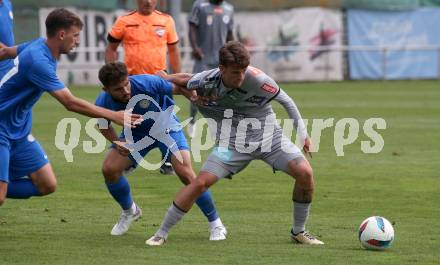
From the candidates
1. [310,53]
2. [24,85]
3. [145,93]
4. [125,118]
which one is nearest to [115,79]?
[145,93]

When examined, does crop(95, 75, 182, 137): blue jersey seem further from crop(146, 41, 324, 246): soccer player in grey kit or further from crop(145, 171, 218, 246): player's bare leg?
crop(145, 171, 218, 246): player's bare leg

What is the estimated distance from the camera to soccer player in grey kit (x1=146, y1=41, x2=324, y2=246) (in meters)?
8.70

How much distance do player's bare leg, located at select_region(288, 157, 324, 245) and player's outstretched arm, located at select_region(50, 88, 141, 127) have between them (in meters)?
1.39

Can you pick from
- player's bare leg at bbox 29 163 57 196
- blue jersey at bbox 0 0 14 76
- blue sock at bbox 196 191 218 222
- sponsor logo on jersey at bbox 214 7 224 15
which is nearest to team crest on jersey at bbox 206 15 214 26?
sponsor logo on jersey at bbox 214 7 224 15

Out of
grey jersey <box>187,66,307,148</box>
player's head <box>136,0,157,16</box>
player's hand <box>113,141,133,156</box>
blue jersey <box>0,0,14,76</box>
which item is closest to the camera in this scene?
player's hand <box>113,141,133,156</box>

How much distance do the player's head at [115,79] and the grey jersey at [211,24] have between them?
8.56 metres

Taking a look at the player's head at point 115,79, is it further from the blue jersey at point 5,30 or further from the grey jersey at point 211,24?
the grey jersey at point 211,24

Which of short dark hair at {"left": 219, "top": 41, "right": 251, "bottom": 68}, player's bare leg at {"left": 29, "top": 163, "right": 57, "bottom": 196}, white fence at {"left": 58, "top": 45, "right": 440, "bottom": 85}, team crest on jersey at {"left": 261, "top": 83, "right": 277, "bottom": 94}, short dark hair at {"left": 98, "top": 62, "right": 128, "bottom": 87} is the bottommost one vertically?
white fence at {"left": 58, "top": 45, "right": 440, "bottom": 85}

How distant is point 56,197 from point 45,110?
11974mm

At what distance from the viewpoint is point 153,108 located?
930 centimetres

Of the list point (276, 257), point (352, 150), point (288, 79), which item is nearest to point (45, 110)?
point (352, 150)

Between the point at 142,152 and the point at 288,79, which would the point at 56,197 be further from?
the point at 288,79

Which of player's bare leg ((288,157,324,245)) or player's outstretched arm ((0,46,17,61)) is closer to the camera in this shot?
player's bare leg ((288,157,324,245))

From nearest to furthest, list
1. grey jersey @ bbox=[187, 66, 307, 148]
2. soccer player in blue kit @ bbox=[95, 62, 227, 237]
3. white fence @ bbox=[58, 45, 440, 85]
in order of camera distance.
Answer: grey jersey @ bbox=[187, 66, 307, 148], soccer player in blue kit @ bbox=[95, 62, 227, 237], white fence @ bbox=[58, 45, 440, 85]
